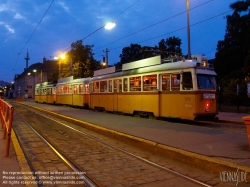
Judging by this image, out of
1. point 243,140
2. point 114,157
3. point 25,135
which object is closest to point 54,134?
point 25,135

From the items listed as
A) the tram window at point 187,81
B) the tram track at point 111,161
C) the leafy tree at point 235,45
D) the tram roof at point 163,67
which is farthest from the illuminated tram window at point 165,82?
the leafy tree at point 235,45

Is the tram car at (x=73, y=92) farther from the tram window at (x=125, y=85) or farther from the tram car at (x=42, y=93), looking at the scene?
the tram window at (x=125, y=85)

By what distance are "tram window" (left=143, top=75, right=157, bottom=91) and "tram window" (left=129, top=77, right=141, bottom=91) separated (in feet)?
1.77

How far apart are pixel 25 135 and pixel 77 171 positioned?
581 centimetres

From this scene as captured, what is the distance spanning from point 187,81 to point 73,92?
18946 millimetres

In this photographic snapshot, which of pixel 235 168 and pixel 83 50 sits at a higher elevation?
pixel 83 50

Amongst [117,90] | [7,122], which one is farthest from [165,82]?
[7,122]

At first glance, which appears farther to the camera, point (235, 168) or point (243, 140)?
point (243, 140)

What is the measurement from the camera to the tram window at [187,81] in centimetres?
1318

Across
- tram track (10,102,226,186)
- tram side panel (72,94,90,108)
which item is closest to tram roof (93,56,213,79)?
tram track (10,102,226,186)

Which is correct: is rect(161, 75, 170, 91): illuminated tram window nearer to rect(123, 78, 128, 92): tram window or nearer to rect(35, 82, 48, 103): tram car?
rect(123, 78, 128, 92): tram window

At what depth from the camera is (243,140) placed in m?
8.49

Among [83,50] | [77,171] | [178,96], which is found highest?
[83,50]

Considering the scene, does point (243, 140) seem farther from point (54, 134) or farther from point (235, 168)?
point (54, 134)
